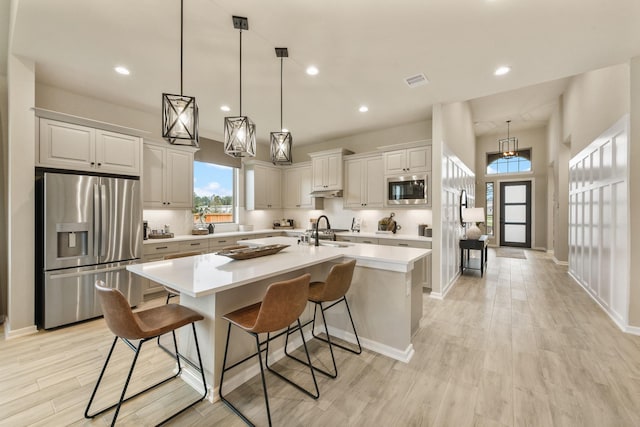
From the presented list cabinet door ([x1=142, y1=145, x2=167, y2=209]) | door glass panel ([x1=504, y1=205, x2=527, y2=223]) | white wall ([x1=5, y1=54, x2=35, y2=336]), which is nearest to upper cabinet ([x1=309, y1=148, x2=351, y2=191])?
cabinet door ([x1=142, y1=145, x2=167, y2=209])

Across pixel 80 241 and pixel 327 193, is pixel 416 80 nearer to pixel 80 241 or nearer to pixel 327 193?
pixel 327 193

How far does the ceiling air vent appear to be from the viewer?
10.5 feet

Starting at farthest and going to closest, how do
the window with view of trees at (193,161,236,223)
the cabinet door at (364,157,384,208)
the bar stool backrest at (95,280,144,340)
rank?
1. the window with view of trees at (193,161,236,223)
2. the cabinet door at (364,157,384,208)
3. the bar stool backrest at (95,280,144,340)

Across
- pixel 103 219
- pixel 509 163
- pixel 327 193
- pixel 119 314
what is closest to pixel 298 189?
pixel 327 193

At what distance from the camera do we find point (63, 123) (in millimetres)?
3160

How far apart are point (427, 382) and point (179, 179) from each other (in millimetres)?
4504

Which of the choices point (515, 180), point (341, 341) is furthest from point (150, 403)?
point (515, 180)

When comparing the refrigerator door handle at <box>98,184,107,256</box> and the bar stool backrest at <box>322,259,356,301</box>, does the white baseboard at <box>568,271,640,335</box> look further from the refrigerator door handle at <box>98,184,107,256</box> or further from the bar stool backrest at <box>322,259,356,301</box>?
the refrigerator door handle at <box>98,184,107,256</box>

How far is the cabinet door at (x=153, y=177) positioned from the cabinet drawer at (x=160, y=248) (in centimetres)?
64

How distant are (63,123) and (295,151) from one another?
14.5ft

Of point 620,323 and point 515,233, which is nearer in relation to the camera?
point 620,323

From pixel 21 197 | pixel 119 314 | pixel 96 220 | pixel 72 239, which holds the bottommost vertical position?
pixel 119 314

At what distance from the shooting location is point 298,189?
249 inches

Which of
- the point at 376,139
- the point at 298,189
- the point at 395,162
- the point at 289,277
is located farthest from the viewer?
the point at 298,189
